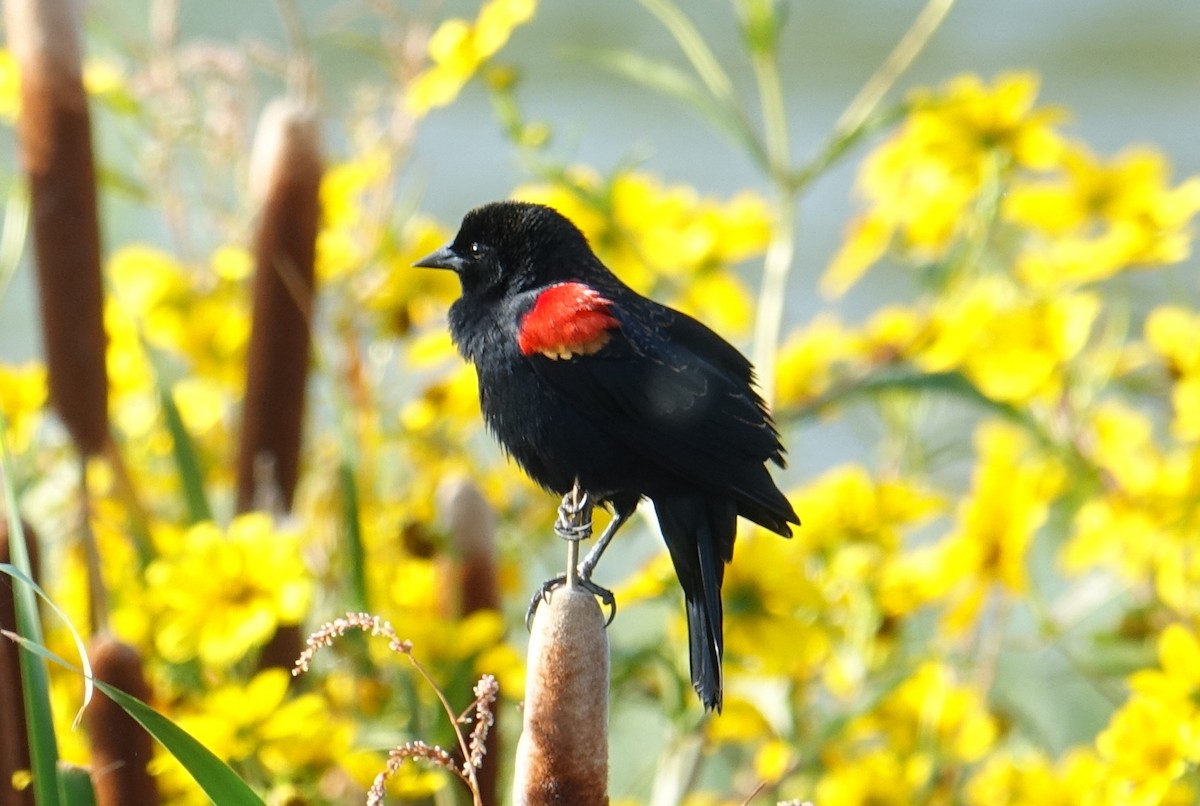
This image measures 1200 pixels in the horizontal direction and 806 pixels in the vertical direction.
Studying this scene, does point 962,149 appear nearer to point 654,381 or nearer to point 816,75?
point 654,381

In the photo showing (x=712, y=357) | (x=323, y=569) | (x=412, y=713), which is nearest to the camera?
(x=712, y=357)

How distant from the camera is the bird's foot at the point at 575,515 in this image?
2.64 feet

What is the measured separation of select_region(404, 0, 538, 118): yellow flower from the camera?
111 centimetres

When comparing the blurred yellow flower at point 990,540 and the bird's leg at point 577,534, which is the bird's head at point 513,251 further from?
the blurred yellow flower at point 990,540

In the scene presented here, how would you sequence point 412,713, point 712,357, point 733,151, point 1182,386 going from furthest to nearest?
1. point 733,151
2. point 1182,386
3. point 412,713
4. point 712,357

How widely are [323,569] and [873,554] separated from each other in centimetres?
40

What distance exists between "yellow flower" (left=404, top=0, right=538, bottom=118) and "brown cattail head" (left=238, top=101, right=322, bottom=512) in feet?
0.30

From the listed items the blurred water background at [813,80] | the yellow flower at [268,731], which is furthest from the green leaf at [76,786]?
the blurred water background at [813,80]

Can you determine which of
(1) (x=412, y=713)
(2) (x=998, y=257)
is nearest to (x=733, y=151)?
(2) (x=998, y=257)

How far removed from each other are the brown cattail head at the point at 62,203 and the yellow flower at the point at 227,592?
0.42ft

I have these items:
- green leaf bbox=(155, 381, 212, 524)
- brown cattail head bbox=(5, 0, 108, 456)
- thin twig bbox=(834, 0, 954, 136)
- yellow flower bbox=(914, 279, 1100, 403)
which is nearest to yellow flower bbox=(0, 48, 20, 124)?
brown cattail head bbox=(5, 0, 108, 456)

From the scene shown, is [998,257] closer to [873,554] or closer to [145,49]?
[873,554]

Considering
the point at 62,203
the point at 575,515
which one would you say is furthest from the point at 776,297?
the point at 62,203

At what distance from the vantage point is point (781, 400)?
1.37m
